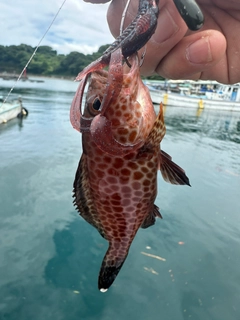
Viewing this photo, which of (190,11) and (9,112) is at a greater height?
(190,11)

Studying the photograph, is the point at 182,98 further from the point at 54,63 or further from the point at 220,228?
the point at 54,63

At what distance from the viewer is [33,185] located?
9.52 metres

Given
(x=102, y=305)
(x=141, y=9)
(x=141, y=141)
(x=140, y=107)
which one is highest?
(x=141, y=9)

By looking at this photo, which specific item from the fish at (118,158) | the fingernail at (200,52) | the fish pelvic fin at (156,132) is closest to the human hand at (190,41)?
the fingernail at (200,52)

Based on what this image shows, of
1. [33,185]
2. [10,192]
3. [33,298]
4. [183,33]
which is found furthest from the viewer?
[33,185]

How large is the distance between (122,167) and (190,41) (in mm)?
1067

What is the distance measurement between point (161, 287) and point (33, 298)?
2245 millimetres

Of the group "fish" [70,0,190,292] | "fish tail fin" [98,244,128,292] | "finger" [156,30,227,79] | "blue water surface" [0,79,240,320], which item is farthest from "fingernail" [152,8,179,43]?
"blue water surface" [0,79,240,320]

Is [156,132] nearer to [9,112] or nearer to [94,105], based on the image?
[94,105]

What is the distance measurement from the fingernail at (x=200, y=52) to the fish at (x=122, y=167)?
0.62 meters

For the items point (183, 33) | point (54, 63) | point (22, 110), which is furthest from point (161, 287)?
point (54, 63)

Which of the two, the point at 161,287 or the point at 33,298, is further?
the point at 161,287

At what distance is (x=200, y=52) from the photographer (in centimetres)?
201

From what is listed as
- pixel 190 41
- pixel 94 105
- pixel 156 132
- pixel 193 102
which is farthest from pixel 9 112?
pixel 193 102
